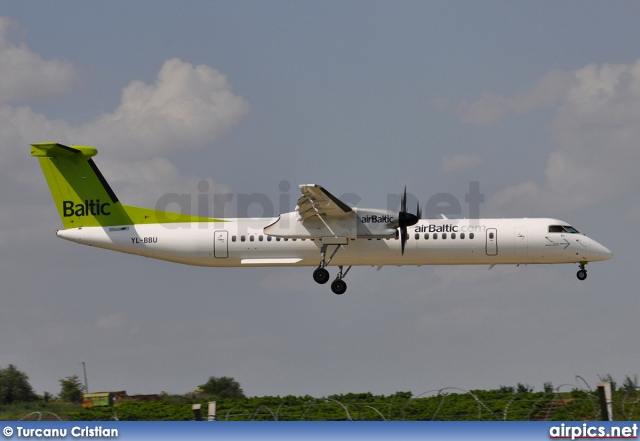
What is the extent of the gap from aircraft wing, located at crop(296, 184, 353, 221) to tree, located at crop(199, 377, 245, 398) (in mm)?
6466

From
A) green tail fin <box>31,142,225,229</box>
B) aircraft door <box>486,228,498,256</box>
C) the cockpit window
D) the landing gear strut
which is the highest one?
green tail fin <box>31,142,225,229</box>

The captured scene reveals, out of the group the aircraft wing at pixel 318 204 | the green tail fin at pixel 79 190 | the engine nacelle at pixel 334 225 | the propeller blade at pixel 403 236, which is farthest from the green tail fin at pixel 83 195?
the propeller blade at pixel 403 236

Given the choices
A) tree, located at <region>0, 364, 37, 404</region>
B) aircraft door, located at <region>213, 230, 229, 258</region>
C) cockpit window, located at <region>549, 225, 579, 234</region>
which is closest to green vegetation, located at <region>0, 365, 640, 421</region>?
tree, located at <region>0, 364, 37, 404</region>

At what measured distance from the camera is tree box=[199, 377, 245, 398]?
3002 cm

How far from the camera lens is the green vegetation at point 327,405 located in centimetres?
1691

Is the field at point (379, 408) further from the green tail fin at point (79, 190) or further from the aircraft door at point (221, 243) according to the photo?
the green tail fin at point (79, 190)

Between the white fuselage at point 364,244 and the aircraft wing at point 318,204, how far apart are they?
1.30 metres

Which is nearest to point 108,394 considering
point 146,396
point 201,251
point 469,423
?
point 146,396

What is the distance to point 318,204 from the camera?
29531mm

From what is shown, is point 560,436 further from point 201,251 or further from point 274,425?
point 201,251

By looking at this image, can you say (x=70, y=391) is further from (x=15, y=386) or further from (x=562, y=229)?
(x=562, y=229)

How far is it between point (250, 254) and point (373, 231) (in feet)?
15.9

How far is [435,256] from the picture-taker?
3084cm

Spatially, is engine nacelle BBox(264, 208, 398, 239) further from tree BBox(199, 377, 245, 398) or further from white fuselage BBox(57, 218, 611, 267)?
tree BBox(199, 377, 245, 398)
